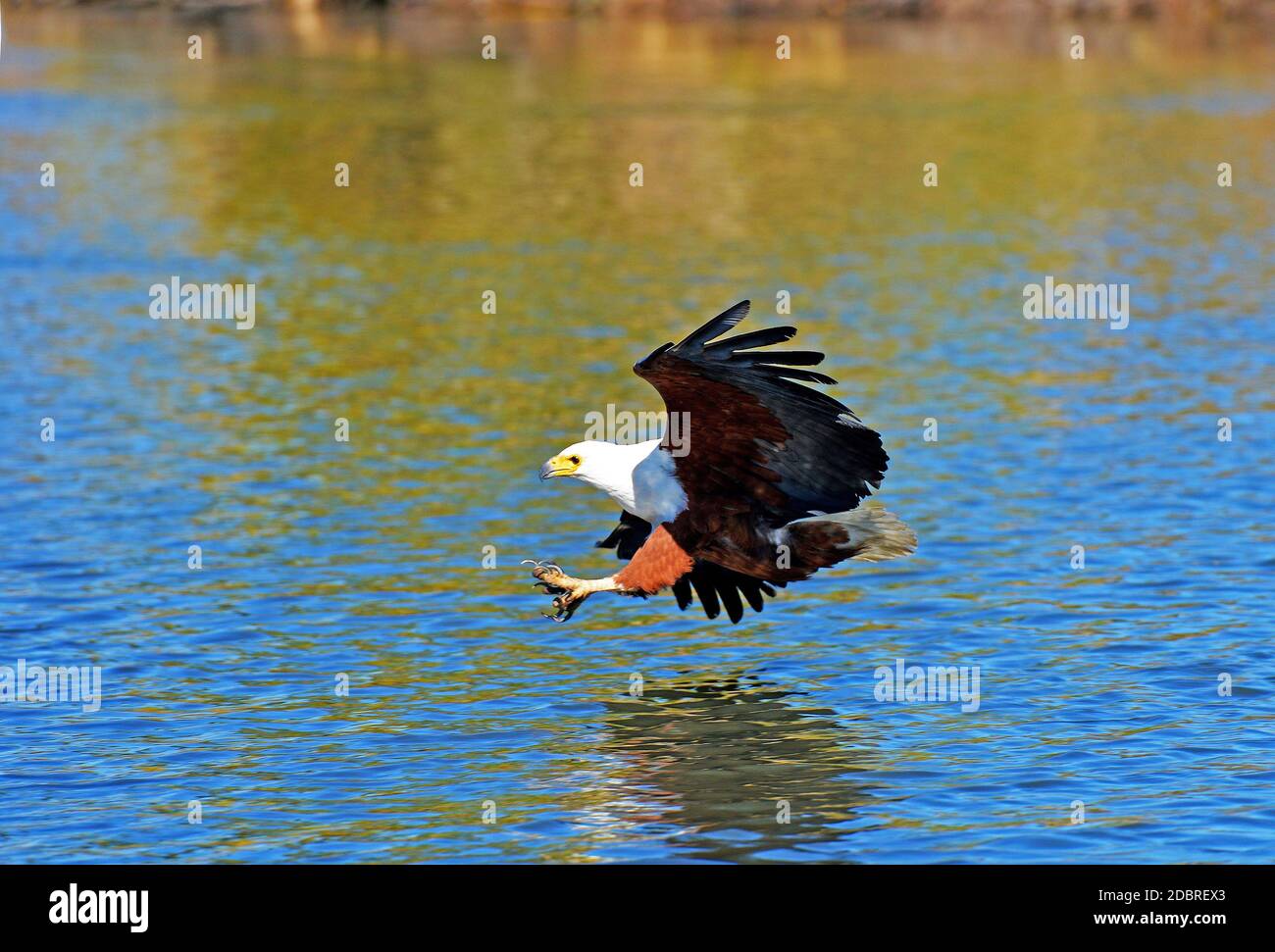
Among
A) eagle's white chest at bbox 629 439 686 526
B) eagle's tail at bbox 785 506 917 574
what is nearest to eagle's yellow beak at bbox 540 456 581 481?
eagle's white chest at bbox 629 439 686 526

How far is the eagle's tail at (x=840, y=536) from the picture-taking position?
1436 cm

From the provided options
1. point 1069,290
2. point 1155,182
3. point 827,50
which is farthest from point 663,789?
point 827,50

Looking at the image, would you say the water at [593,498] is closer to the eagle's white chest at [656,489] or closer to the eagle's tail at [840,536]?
the eagle's tail at [840,536]

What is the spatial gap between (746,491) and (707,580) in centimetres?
130

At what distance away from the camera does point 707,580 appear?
15.4m

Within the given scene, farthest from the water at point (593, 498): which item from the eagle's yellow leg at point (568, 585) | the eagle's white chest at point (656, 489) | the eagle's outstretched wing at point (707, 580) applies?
the eagle's white chest at point (656, 489)

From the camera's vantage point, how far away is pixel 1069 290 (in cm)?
3344

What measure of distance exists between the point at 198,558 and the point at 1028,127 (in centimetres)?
3638

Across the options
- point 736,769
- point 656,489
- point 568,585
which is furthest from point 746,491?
point 736,769

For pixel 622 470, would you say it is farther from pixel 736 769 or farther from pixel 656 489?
pixel 736 769

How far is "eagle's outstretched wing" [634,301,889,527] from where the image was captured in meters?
13.5

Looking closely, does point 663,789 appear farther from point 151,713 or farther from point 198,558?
point 198,558

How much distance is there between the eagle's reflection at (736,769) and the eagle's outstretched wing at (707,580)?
0.75m
